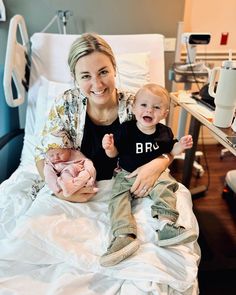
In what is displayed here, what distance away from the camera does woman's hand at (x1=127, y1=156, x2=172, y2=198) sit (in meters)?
1.14

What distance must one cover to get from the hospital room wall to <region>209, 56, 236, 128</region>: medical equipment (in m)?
1.08

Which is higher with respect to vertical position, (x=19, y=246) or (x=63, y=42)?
(x=63, y=42)

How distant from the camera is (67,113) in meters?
1.25

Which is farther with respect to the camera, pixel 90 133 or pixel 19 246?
pixel 90 133

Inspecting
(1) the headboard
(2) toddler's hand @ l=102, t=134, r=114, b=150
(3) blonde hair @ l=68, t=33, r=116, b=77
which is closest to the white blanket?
(2) toddler's hand @ l=102, t=134, r=114, b=150

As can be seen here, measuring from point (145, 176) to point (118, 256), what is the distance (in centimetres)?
37

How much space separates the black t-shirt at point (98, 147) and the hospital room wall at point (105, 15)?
108 centimetres

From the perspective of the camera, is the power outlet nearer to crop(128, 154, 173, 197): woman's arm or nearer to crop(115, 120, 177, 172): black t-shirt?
crop(115, 120, 177, 172): black t-shirt

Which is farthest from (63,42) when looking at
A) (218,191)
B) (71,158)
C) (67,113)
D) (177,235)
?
(218,191)

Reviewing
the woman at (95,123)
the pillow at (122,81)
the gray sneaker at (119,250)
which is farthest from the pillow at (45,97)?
the gray sneaker at (119,250)

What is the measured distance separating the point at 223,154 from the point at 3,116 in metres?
2.06

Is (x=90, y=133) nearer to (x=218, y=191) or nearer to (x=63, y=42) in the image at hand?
(x=63, y=42)

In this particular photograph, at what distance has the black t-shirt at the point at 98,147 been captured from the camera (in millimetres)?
1242

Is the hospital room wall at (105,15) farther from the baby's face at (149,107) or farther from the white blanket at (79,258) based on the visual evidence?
the white blanket at (79,258)
